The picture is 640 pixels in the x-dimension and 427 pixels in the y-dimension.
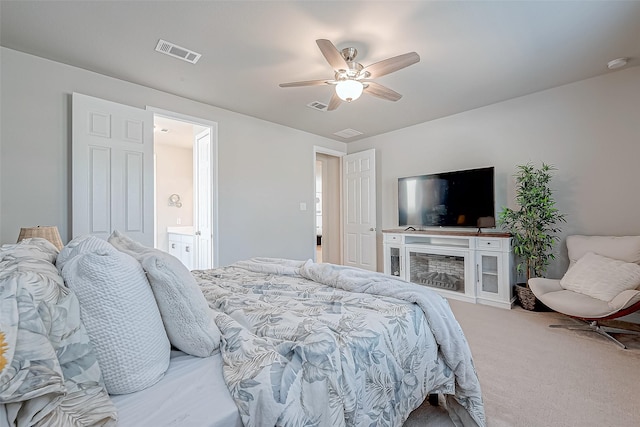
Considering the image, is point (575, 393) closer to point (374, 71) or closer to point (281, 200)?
point (374, 71)

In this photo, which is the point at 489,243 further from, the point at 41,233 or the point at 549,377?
the point at 41,233

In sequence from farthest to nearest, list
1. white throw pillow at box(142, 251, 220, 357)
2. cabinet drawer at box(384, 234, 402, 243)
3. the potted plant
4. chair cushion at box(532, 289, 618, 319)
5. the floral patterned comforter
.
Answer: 1. cabinet drawer at box(384, 234, 402, 243)
2. the potted plant
3. chair cushion at box(532, 289, 618, 319)
4. white throw pillow at box(142, 251, 220, 357)
5. the floral patterned comforter

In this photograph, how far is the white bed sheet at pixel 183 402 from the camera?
2.41 feet

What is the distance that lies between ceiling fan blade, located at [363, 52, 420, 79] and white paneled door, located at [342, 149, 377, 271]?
104 inches

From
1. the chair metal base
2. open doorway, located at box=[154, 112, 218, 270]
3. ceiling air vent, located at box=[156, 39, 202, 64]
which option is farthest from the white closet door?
the chair metal base

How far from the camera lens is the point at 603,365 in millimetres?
2061

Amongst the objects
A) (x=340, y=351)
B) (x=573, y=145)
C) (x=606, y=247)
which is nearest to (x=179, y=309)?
(x=340, y=351)

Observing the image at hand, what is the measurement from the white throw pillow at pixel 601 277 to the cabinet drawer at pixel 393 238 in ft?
6.58

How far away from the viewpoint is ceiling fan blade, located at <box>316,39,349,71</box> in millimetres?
2002

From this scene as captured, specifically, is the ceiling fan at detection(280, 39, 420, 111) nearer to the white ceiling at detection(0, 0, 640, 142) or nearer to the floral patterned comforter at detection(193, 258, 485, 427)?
the white ceiling at detection(0, 0, 640, 142)

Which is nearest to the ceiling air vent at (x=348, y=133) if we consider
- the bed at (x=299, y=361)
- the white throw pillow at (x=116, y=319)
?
the bed at (x=299, y=361)

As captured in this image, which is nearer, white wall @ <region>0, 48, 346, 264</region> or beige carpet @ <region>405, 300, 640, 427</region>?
beige carpet @ <region>405, 300, 640, 427</region>

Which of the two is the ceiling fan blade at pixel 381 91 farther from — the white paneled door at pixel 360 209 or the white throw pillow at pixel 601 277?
the white throw pillow at pixel 601 277

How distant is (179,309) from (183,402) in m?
0.30
